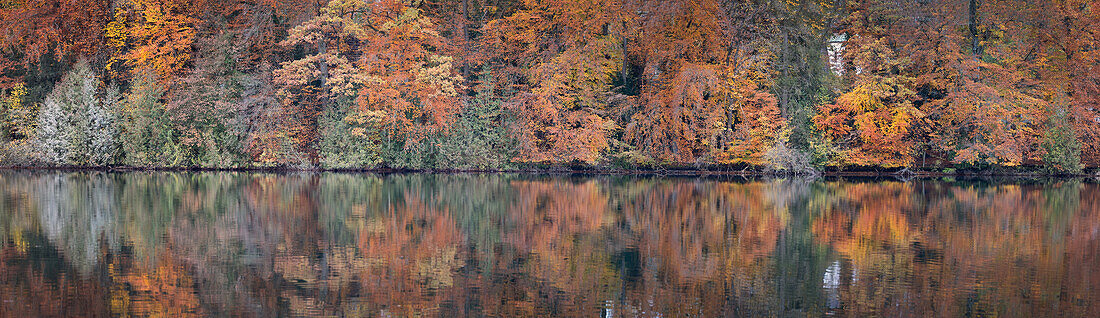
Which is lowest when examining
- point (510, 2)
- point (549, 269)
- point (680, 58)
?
point (549, 269)

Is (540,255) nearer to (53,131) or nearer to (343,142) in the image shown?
(343,142)

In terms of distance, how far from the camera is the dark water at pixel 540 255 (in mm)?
10562

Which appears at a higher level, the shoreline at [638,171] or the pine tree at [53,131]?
the pine tree at [53,131]

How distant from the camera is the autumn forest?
3741 centimetres

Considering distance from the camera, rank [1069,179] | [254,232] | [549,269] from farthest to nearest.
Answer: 1. [1069,179]
2. [254,232]
3. [549,269]

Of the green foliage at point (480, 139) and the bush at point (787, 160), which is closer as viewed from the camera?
the bush at point (787, 160)

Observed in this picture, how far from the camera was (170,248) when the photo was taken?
14.4 metres

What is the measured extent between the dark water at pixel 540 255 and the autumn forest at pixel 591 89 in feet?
39.3

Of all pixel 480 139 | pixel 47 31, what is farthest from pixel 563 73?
pixel 47 31

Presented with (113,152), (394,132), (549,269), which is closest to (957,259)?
(549,269)

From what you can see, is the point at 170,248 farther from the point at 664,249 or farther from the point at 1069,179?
the point at 1069,179

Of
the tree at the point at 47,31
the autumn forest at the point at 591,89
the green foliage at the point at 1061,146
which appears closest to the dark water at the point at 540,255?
the autumn forest at the point at 591,89

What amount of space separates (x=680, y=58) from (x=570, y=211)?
18332mm

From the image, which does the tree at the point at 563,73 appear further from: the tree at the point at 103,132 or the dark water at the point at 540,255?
the tree at the point at 103,132
